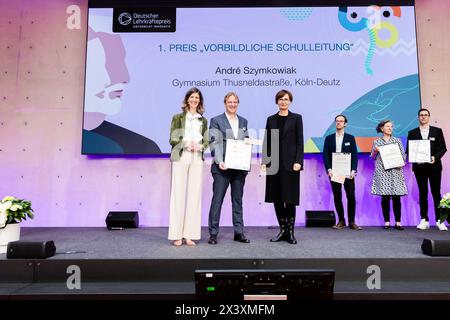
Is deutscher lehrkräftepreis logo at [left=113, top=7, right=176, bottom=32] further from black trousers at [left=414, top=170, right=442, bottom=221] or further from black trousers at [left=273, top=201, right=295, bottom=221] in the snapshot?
black trousers at [left=414, top=170, right=442, bottom=221]

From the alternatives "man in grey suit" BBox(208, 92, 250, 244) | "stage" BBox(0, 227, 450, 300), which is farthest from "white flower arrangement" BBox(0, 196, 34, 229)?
"man in grey suit" BBox(208, 92, 250, 244)

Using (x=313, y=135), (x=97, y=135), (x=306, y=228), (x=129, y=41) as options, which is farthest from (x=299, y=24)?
(x=97, y=135)

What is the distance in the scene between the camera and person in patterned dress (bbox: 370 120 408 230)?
4270 mm

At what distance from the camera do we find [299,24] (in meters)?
4.81

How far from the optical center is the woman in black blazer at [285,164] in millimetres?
3309

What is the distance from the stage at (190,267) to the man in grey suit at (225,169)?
10.2 inches

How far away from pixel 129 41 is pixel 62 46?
3.22ft

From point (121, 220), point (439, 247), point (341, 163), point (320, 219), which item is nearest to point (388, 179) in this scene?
point (341, 163)

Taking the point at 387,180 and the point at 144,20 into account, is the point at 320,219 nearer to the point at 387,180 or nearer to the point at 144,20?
the point at 387,180

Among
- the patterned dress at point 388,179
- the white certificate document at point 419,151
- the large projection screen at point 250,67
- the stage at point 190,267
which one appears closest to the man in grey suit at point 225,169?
the stage at point 190,267

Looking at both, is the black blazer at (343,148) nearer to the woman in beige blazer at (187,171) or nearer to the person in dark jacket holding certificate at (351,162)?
the person in dark jacket holding certificate at (351,162)

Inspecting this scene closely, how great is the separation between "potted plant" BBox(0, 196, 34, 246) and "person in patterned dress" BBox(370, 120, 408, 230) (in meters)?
3.81
